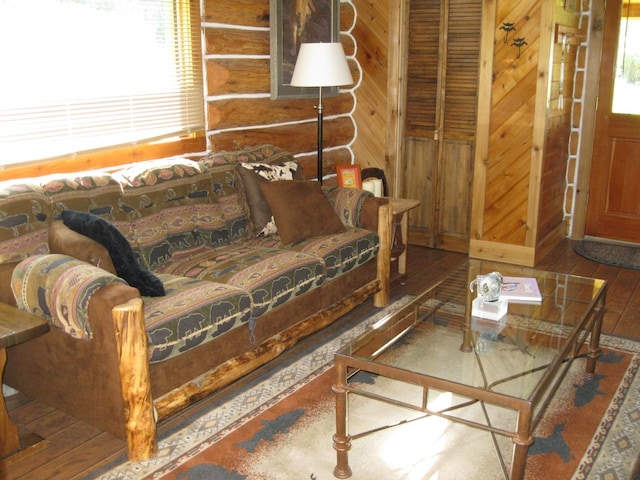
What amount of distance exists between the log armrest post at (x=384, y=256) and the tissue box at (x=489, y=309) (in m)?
1.11

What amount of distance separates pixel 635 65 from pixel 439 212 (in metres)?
1.89

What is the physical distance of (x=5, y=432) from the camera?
8.11 ft

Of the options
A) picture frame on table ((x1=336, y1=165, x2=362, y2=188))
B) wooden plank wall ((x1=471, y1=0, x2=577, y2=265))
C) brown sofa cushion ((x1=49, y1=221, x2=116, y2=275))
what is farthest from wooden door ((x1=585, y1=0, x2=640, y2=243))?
brown sofa cushion ((x1=49, y1=221, x2=116, y2=275))

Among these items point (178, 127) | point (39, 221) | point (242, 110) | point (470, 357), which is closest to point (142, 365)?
point (39, 221)

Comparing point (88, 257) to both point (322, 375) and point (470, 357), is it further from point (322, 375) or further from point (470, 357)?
point (470, 357)

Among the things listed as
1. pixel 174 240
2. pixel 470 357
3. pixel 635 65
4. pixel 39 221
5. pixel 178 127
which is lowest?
pixel 470 357

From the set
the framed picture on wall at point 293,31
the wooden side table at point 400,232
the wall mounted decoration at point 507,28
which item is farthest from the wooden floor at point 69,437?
the wall mounted decoration at point 507,28

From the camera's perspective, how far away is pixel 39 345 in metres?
2.65

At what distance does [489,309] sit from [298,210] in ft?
4.13

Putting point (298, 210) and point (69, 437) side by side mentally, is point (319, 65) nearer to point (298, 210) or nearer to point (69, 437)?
point (298, 210)

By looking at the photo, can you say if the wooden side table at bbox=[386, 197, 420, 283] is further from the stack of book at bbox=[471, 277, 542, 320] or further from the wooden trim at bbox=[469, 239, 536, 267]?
the stack of book at bbox=[471, 277, 542, 320]

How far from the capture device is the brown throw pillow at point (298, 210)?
3600mm

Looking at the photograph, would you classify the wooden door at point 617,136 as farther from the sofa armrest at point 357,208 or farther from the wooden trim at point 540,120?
the sofa armrest at point 357,208

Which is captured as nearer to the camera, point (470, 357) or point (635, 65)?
point (470, 357)
